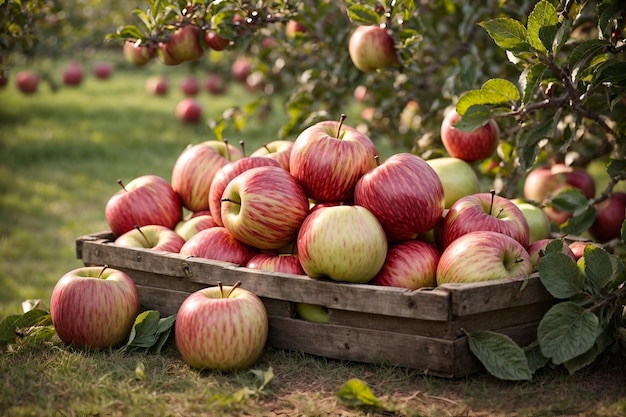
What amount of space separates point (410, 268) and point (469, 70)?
1537mm

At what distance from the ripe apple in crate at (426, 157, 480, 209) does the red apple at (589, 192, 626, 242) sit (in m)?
0.86

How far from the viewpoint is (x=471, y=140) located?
3.43 metres

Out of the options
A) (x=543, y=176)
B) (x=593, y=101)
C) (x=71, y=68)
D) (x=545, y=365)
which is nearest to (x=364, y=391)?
(x=545, y=365)

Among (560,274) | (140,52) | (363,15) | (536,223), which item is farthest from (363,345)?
(140,52)

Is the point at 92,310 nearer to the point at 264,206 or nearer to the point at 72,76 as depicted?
the point at 264,206

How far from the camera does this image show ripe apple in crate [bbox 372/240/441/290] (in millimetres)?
2793

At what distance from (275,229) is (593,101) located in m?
1.53

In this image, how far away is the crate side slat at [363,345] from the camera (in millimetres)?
2623

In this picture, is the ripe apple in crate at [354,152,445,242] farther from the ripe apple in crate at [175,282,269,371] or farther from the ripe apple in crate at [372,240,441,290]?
the ripe apple in crate at [175,282,269,371]

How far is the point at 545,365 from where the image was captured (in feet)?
9.01

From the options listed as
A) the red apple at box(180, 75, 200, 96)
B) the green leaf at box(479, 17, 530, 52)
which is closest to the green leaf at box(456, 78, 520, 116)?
the green leaf at box(479, 17, 530, 52)

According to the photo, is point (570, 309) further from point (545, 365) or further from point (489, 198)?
point (489, 198)

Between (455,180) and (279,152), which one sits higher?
(279,152)

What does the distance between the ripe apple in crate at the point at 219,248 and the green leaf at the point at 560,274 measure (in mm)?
1122
